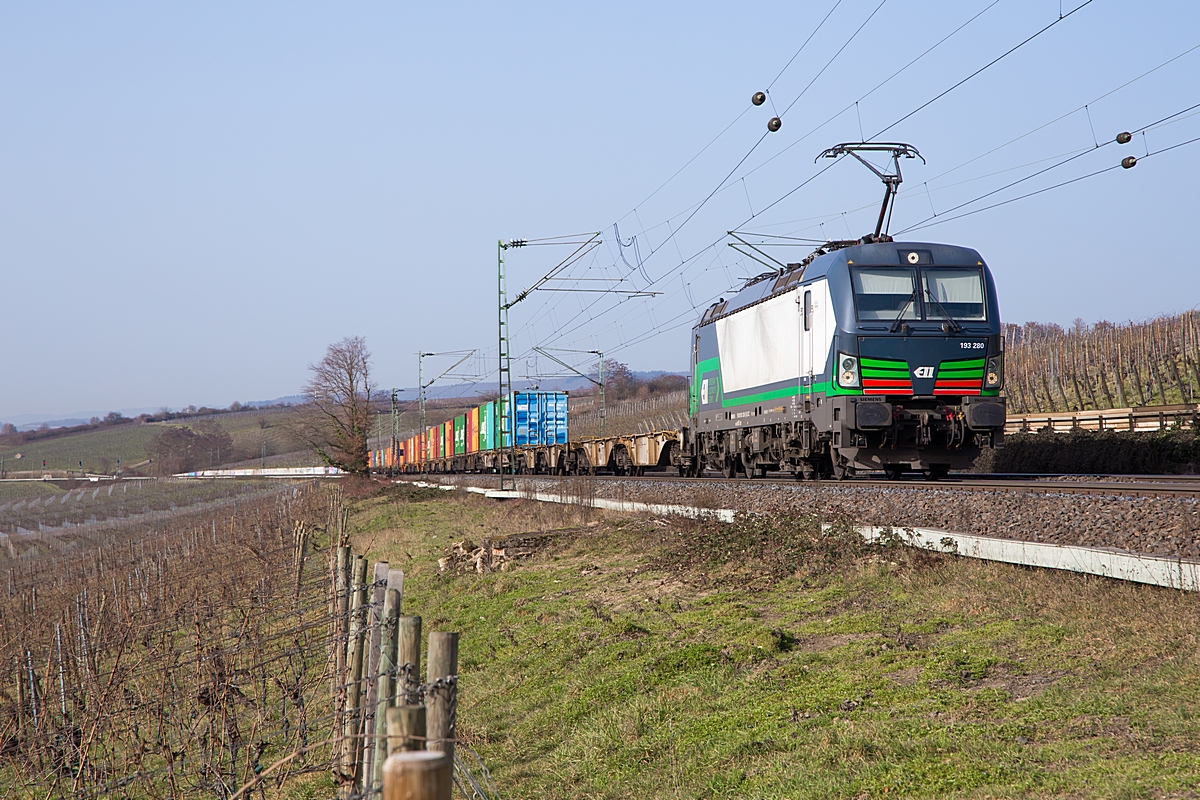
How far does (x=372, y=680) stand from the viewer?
18.1 ft

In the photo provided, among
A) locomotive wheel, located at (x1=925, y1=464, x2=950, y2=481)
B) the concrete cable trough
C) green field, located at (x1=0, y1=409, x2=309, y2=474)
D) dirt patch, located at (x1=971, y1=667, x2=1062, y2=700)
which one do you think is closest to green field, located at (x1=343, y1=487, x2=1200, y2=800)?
dirt patch, located at (x1=971, y1=667, x2=1062, y2=700)

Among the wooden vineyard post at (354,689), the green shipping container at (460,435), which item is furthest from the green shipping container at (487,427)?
the wooden vineyard post at (354,689)

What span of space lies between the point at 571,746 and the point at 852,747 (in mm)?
2481

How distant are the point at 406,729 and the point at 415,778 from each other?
72 centimetres

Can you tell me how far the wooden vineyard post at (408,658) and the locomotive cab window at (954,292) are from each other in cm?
1409

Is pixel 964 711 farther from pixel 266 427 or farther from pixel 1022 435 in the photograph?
pixel 266 427

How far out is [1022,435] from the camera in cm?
2511

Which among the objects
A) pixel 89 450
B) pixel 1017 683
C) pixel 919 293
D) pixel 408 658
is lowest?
pixel 1017 683

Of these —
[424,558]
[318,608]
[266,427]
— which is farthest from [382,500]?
[266,427]

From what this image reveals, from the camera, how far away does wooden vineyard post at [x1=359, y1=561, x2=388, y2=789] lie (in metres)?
5.15

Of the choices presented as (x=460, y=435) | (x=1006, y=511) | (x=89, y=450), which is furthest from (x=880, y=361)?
(x=89, y=450)

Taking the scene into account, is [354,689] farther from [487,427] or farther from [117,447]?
[117,447]

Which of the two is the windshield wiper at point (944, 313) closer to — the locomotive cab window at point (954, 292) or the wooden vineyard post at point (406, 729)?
the locomotive cab window at point (954, 292)

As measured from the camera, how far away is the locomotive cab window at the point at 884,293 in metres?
16.8
